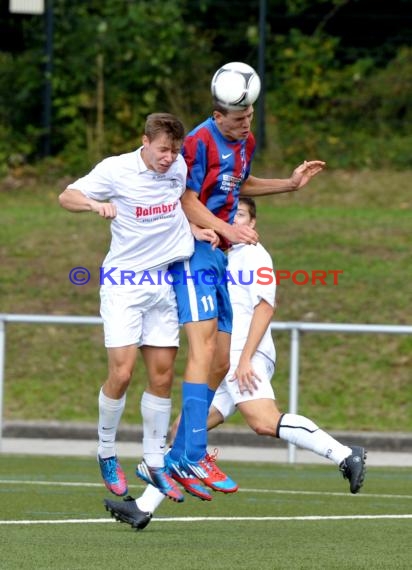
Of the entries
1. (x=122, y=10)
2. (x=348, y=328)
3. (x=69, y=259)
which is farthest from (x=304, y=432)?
(x=122, y=10)

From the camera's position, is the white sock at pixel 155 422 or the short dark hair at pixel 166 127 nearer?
the short dark hair at pixel 166 127

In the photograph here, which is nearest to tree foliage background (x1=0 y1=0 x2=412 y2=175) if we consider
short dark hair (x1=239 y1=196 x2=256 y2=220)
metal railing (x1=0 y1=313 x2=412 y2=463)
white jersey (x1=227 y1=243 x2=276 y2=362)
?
metal railing (x1=0 y1=313 x2=412 y2=463)

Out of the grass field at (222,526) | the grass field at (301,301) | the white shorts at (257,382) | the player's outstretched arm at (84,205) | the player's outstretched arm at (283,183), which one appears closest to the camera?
the grass field at (222,526)

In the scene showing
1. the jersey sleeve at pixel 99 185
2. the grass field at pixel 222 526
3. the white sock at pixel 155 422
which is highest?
the jersey sleeve at pixel 99 185

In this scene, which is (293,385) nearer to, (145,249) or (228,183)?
(228,183)

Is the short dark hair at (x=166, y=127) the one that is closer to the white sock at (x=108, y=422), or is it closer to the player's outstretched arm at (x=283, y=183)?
the player's outstretched arm at (x=283, y=183)

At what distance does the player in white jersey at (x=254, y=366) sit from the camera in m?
8.69

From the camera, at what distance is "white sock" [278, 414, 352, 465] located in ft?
27.2

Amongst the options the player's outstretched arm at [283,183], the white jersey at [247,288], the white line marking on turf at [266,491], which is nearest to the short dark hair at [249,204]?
the white jersey at [247,288]

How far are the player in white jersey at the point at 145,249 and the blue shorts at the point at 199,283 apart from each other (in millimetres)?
60

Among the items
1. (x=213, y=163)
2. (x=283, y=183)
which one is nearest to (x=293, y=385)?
(x=283, y=183)

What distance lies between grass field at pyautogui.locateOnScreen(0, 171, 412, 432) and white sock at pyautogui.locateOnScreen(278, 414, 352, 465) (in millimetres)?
6539

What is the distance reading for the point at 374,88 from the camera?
77.4 ft

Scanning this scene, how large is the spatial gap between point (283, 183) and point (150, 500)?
1959mm
